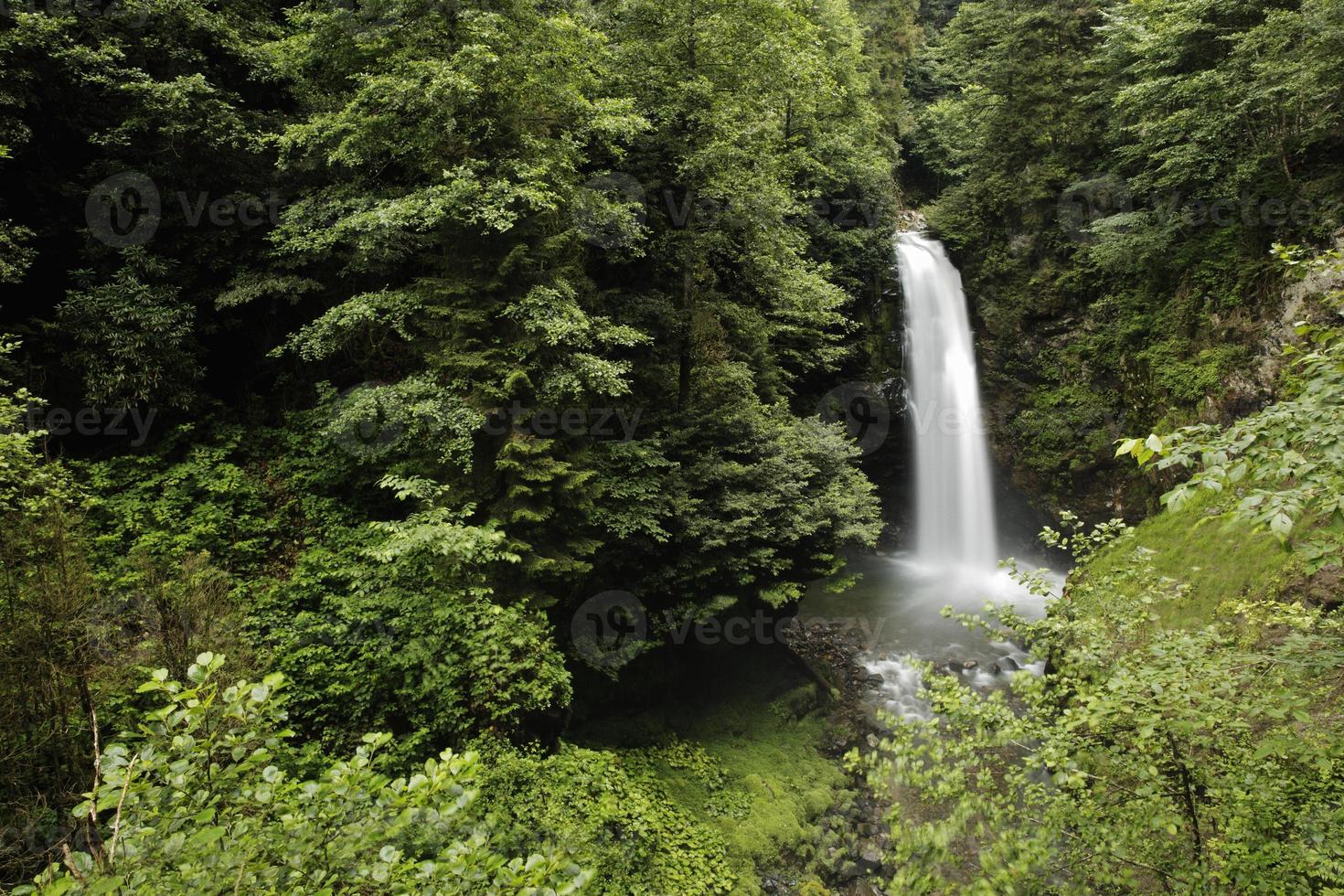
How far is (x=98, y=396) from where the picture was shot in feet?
26.2

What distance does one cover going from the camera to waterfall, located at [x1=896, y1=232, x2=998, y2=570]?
17.8 meters

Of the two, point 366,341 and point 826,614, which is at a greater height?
point 366,341

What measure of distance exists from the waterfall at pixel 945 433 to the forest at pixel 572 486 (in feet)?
13.5

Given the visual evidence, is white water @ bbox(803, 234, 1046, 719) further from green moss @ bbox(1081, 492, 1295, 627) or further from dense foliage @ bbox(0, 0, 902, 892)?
dense foliage @ bbox(0, 0, 902, 892)

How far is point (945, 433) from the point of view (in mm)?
18062

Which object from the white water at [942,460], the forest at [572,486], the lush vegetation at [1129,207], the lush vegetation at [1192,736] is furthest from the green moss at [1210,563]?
the white water at [942,460]

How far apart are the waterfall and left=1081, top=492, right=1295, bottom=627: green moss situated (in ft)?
23.6

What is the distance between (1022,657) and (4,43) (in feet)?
59.5

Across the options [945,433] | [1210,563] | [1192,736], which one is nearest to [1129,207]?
[945,433]

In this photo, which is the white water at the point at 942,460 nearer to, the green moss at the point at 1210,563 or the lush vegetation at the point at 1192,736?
the green moss at the point at 1210,563

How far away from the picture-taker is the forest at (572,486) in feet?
12.0

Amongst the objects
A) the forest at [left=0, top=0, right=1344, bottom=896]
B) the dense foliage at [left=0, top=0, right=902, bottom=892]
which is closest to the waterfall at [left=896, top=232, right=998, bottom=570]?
the forest at [left=0, top=0, right=1344, bottom=896]

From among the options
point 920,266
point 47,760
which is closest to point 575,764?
point 47,760

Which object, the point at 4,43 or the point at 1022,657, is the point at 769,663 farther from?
the point at 4,43
